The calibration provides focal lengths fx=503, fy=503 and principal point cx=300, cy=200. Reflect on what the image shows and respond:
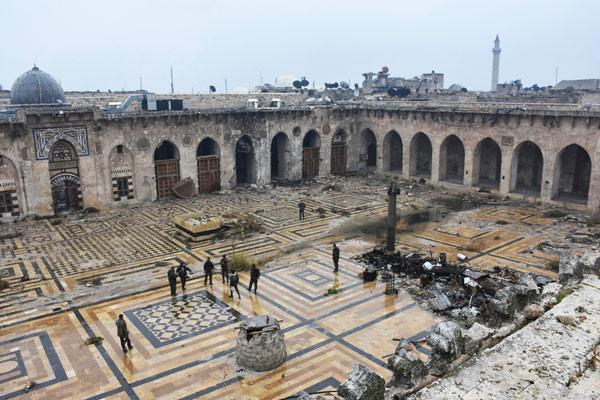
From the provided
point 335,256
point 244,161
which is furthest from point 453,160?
point 335,256

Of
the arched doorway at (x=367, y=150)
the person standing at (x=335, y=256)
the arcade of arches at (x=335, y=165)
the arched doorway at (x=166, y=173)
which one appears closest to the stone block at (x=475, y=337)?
the person standing at (x=335, y=256)

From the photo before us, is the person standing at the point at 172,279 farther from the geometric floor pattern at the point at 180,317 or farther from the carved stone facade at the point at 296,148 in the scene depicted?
the carved stone facade at the point at 296,148

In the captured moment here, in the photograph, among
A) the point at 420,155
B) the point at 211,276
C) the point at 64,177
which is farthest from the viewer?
the point at 420,155

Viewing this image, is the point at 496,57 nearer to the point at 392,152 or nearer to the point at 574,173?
the point at 392,152

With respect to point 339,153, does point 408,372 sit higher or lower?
higher

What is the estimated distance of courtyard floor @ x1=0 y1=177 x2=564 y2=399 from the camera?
1178 centimetres

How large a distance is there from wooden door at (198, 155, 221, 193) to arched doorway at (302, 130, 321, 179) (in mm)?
7047

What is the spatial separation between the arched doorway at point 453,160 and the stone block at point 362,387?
2897 cm

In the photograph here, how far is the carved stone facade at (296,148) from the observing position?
1022 inches

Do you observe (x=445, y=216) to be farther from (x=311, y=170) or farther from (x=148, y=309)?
(x=148, y=309)

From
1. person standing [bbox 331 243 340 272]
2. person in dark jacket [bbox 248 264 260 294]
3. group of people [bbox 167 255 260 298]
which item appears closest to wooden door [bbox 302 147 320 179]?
person standing [bbox 331 243 340 272]

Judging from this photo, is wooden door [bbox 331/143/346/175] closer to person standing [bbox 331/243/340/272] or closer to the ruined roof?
person standing [bbox 331/243/340/272]

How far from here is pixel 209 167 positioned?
3222 cm

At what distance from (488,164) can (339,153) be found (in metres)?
10.8
